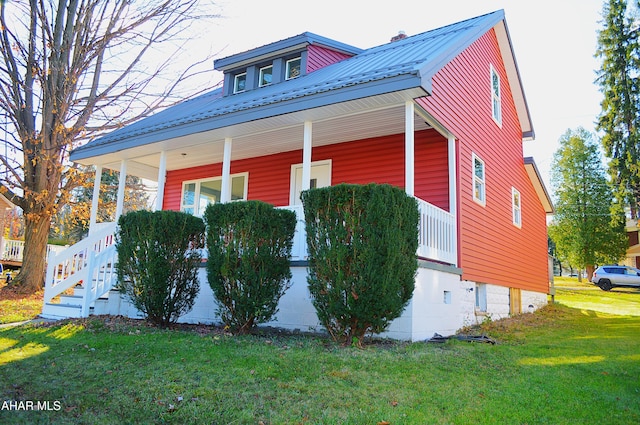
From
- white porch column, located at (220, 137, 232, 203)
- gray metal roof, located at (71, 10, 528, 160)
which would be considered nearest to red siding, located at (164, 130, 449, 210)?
gray metal roof, located at (71, 10, 528, 160)

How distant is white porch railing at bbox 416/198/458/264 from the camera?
24.1 ft

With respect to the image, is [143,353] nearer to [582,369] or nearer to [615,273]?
[582,369]

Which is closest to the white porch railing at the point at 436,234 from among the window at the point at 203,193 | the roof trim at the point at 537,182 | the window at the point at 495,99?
the window at the point at 495,99

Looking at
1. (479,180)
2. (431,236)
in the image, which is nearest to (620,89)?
(479,180)

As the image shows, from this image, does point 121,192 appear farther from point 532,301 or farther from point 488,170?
point 532,301

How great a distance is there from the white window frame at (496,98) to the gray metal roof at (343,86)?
130 centimetres

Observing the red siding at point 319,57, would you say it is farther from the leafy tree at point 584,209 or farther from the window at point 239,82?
the leafy tree at point 584,209

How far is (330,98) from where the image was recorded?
24.0 ft

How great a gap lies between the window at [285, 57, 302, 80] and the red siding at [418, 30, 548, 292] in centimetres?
420

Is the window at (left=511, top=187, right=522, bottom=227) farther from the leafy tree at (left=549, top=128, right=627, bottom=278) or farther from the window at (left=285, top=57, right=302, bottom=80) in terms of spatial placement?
the leafy tree at (left=549, top=128, right=627, bottom=278)

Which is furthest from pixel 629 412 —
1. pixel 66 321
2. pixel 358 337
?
pixel 66 321

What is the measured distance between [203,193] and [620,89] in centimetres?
2748

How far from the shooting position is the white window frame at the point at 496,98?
39.6 ft

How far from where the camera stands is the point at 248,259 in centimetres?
632
